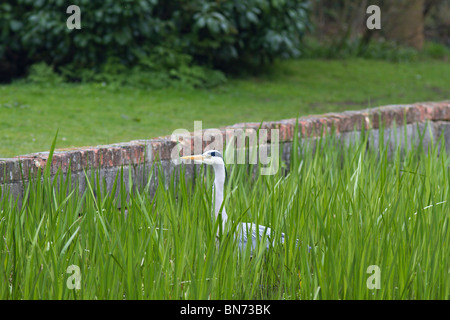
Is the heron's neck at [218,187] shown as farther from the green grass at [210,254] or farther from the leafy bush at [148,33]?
the leafy bush at [148,33]

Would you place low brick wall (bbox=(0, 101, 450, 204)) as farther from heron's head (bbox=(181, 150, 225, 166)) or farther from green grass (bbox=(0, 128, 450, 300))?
green grass (bbox=(0, 128, 450, 300))

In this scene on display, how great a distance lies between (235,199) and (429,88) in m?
8.44

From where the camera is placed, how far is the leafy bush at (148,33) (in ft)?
29.2

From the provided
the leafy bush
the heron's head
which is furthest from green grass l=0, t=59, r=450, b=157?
the heron's head

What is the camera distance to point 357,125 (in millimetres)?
6020

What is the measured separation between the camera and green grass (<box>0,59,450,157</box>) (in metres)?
6.48

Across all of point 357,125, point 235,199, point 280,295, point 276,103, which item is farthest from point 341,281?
point 276,103

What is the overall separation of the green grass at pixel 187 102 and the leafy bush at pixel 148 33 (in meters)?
0.54

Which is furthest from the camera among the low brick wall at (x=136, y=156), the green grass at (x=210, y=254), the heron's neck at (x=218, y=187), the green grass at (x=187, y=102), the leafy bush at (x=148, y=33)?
the leafy bush at (x=148, y=33)

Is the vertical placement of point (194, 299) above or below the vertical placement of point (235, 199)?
below

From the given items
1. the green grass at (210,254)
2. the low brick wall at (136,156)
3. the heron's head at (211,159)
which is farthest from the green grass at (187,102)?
the green grass at (210,254)

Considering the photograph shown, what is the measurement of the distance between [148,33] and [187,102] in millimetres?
1282

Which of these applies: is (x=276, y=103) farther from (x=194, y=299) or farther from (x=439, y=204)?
(x=194, y=299)

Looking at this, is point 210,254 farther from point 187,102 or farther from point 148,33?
point 148,33
